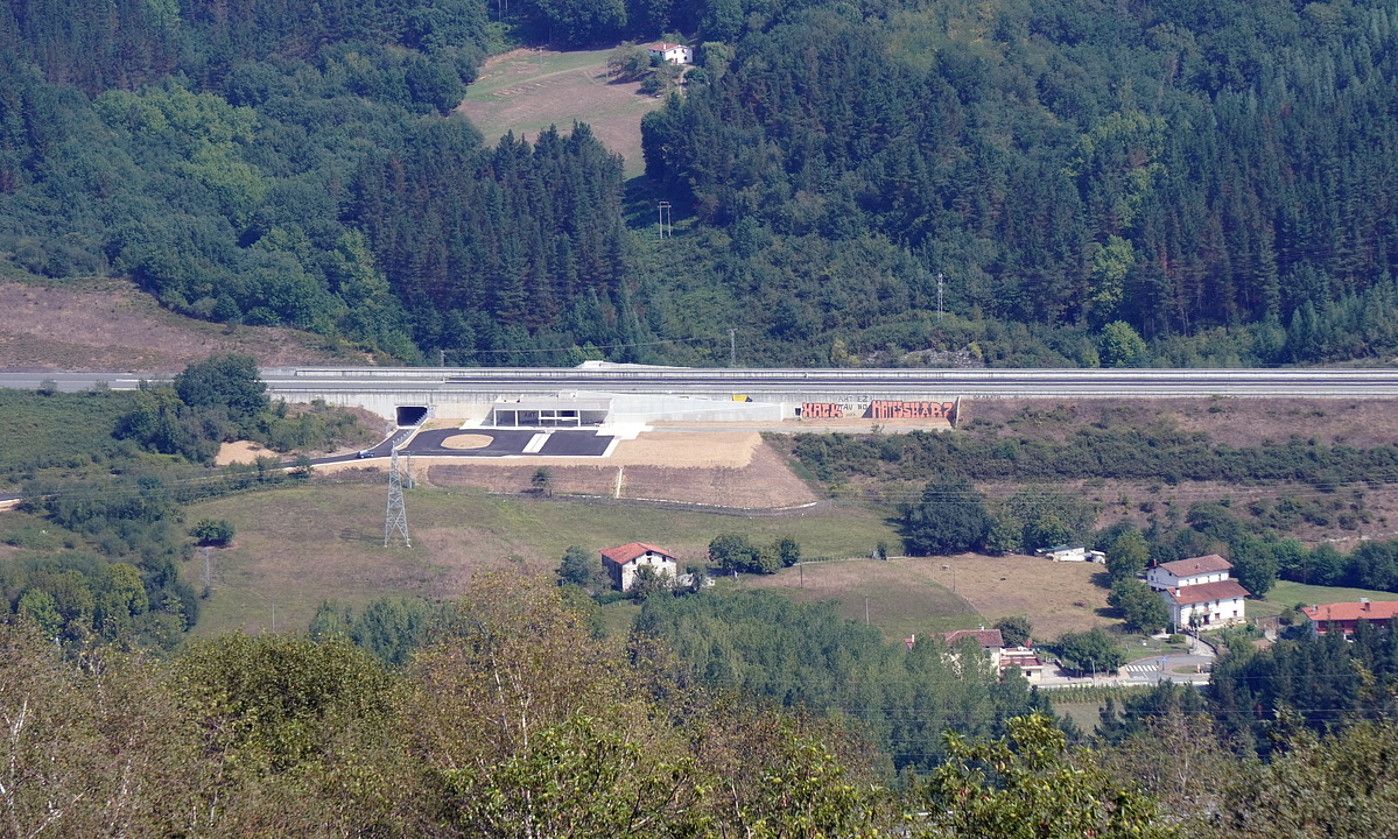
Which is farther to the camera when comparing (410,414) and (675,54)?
(675,54)

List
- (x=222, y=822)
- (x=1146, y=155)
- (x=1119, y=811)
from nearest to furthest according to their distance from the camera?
(x=1119, y=811) → (x=222, y=822) → (x=1146, y=155)

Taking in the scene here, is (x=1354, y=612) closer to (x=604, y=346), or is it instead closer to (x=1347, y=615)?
(x=1347, y=615)

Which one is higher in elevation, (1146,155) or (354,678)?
(1146,155)

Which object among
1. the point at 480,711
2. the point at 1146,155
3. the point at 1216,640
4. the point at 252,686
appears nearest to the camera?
the point at 480,711

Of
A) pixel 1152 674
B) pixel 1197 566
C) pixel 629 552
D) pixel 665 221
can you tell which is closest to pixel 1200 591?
pixel 1197 566

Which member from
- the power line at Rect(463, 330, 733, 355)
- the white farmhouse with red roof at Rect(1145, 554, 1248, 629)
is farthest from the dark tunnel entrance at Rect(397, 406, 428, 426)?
the white farmhouse with red roof at Rect(1145, 554, 1248, 629)

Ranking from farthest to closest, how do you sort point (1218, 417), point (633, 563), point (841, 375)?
point (841, 375) → point (1218, 417) → point (633, 563)

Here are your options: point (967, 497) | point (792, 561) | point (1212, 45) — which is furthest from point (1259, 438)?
point (1212, 45)

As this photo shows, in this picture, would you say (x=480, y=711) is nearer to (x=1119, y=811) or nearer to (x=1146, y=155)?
(x=1119, y=811)
